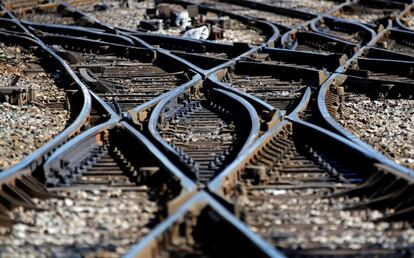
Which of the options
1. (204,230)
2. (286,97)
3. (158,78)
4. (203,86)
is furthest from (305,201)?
(158,78)

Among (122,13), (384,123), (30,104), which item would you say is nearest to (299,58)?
(384,123)

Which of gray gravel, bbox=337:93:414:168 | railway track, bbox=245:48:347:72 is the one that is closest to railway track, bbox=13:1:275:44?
railway track, bbox=245:48:347:72

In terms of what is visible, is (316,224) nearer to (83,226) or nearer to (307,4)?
(83,226)

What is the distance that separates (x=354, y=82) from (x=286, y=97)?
1333 mm

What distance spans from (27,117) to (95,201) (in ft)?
11.4

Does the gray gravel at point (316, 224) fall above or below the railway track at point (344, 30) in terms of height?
below

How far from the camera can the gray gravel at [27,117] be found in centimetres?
856

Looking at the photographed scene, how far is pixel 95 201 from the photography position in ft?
22.7

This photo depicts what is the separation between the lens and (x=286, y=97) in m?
10.8

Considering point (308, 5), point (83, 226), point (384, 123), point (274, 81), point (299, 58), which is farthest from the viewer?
point (308, 5)

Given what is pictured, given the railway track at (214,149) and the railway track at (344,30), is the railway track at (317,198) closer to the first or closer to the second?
the railway track at (214,149)

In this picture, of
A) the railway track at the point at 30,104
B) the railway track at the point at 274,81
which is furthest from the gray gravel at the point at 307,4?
the railway track at the point at 30,104

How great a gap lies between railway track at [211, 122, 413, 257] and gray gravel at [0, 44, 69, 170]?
2.63m

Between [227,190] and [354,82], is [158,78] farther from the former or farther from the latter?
[227,190]
